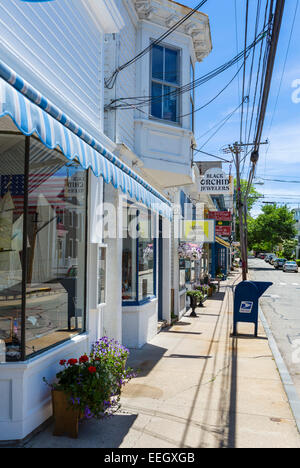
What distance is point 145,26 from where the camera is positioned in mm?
10312

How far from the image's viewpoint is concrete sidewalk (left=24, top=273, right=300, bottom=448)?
461cm

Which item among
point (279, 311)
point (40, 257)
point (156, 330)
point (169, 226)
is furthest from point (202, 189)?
point (40, 257)

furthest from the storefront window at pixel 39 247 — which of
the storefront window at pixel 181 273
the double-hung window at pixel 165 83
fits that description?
the storefront window at pixel 181 273

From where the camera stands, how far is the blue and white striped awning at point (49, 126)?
3.26m

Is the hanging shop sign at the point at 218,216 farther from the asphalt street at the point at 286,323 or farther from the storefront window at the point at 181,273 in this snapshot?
the storefront window at the point at 181,273

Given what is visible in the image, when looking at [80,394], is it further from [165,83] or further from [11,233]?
[165,83]

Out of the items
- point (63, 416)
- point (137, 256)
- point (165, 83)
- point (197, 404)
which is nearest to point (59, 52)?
point (63, 416)

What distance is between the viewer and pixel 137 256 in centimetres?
966

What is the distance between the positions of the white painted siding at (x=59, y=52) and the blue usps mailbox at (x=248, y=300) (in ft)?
19.5

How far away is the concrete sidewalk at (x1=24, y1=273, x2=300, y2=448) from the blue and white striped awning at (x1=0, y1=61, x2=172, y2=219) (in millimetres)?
2867

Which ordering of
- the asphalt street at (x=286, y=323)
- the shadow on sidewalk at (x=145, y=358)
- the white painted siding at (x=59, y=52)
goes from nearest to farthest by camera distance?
1. the white painted siding at (x=59, y=52)
2. the shadow on sidewalk at (x=145, y=358)
3. the asphalt street at (x=286, y=323)

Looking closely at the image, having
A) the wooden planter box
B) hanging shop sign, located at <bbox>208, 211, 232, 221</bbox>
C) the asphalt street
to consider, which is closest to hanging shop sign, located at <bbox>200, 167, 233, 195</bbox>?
the asphalt street
